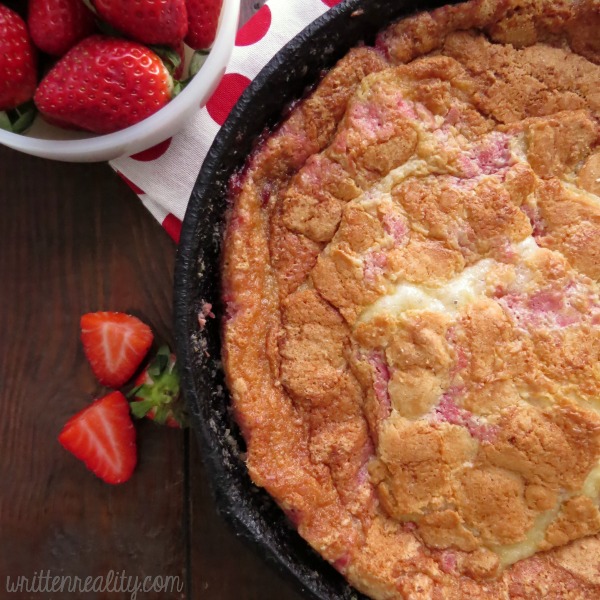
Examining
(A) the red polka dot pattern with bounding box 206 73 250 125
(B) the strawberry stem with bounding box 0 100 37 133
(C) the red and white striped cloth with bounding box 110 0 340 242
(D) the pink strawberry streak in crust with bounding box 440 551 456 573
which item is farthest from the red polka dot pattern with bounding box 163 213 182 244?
(D) the pink strawberry streak in crust with bounding box 440 551 456 573

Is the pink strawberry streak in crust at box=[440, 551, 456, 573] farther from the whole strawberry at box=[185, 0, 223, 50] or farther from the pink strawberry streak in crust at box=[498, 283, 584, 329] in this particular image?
the whole strawberry at box=[185, 0, 223, 50]

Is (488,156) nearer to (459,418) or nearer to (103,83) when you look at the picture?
(459,418)

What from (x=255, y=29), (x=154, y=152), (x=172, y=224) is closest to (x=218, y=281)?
(x=172, y=224)

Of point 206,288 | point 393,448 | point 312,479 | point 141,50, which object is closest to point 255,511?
point 312,479

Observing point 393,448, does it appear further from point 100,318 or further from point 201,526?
point 100,318

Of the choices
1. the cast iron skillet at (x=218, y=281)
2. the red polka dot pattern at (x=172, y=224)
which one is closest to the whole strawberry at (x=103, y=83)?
the cast iron skillet at (x=218, y=281)

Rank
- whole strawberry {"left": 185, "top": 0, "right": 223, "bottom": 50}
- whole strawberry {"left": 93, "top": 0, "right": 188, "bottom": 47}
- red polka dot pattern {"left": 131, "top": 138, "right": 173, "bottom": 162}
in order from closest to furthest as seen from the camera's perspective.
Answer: whole strawberry {"left": 93, "top": 0, "right": 188, "bottom": 47}
whole strawberry {"left": 185, "top": 0, "right": 223, "bottom": 50}
red polka dot pattern {"left": 131, "top": 138, "right": 173, "bottom": 162}

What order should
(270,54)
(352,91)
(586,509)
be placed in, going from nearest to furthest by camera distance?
(586,509) → (352,91) → (270,54)

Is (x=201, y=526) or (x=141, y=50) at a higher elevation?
(x=141, y=50)
